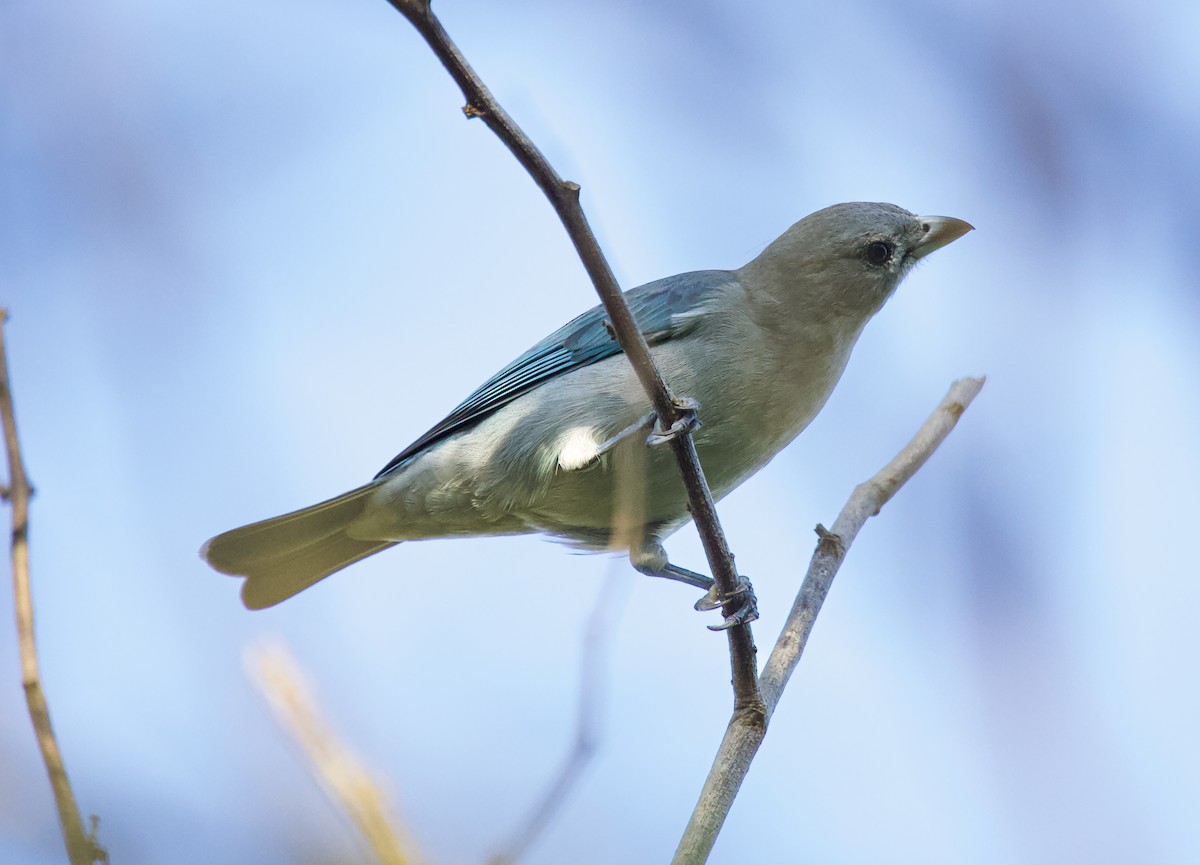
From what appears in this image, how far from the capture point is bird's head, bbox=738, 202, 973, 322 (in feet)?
18.4

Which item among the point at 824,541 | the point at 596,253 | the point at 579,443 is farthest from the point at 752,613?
the point at 596,253

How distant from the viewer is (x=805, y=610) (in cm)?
412

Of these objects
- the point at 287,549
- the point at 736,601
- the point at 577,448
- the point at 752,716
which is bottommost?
the point at 752,716

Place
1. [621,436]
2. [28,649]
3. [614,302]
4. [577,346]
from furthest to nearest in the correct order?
[577,346] < [621,436] < [614,302] < [28,649]

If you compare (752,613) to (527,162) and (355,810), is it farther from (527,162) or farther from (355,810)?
(355,810)

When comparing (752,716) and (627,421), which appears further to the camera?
(627,421)

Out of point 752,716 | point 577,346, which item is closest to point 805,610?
point 752,716

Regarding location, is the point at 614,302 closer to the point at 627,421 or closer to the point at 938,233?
the point at 627,421

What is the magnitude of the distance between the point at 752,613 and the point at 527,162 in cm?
189

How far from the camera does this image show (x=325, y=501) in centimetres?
534

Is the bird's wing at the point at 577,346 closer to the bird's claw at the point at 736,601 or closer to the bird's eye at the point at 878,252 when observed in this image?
the bird's eye at the point at 878,252

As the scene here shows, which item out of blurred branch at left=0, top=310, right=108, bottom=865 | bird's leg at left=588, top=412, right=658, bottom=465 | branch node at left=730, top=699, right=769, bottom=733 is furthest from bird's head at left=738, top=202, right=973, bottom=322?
blurred branch at left=0, top=310, right=108, bottom=865

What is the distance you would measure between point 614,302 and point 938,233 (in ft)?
11.1

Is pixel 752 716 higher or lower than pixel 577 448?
lower
